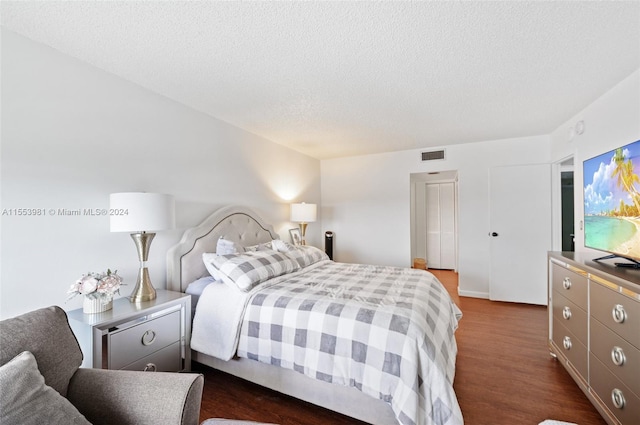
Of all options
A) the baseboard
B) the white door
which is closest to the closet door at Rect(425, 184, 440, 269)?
the baseboard

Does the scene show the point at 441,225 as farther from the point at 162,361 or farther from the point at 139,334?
the point at 139,334

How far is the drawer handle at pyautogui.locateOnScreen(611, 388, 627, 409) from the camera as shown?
1458mm

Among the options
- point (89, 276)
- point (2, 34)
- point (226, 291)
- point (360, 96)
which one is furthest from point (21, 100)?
point (360, 96)

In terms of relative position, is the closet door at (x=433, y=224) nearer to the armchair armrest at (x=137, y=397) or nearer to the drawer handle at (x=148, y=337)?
the drawer handle at (x=148, y=337)

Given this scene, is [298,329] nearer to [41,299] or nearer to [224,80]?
[41,299]

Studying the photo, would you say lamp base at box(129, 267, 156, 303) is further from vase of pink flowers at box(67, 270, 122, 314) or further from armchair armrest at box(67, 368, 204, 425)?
armchair armrest at box(67, 368, 204, 425)

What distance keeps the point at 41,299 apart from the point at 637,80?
4.33 meters

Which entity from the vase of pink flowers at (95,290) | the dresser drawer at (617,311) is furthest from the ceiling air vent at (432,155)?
the vase of pink flowers at (95,290)

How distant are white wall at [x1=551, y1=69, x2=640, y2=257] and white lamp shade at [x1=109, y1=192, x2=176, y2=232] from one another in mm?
3424

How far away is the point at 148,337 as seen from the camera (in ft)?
5.93

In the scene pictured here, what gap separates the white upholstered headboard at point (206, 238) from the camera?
7.88 ft

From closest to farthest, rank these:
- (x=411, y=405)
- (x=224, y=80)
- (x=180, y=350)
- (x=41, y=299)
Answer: (x=411, y=405) < (x=41, y=299) < (x=180, y=350) < (x=224, y=80)

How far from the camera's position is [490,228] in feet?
13.3

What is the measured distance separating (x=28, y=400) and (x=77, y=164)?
1.61 m
